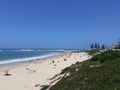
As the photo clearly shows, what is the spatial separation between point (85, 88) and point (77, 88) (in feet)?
1.46

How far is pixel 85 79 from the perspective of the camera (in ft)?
36.9

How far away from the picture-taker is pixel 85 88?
957 cm

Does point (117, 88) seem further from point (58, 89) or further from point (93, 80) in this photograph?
point (58, 89)

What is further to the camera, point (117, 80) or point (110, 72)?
point (110, 72)

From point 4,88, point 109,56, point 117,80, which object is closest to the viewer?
point 117,80

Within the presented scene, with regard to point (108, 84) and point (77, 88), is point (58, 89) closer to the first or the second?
point (77, 88)

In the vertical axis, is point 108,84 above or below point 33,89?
above

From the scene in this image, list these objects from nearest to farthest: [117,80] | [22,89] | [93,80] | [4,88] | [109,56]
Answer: [117,80] → [93,80] → [22,89] → [4,88] → [109,56]

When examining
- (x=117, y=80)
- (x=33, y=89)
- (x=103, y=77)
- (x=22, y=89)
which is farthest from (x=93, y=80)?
(x=22, y=89)

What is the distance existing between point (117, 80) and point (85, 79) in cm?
187

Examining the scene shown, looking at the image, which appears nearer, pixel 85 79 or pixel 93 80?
pixel 93 80

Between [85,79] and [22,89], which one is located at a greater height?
[85,79]

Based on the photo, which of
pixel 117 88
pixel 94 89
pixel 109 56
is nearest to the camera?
pixel 117 88

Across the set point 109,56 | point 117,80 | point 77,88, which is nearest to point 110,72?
point 117,80
